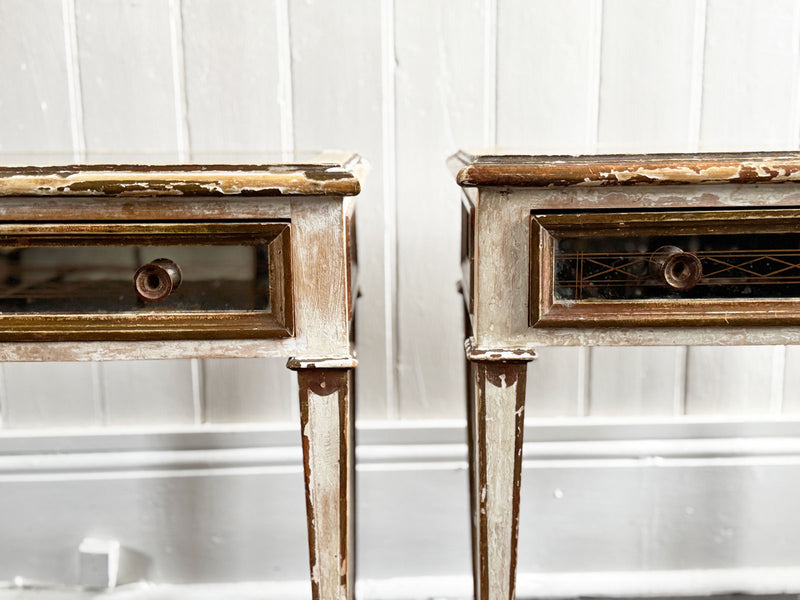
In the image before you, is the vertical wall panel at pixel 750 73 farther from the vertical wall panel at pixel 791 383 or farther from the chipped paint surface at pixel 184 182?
the chipped paint surface at pixel 184 182

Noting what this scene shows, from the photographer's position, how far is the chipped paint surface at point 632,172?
593 millimetres

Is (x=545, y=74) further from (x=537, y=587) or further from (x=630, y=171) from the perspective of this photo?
(x=537, y=587)

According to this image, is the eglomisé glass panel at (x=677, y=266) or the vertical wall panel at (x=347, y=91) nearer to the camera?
the eglomisé glass panel at (x=677, y=266)

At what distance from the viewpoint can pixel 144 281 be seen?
2.01ft

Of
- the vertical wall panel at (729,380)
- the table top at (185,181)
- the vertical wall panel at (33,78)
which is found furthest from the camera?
the vertical wall panel at (729,380)

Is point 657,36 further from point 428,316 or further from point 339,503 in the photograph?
point 339,503

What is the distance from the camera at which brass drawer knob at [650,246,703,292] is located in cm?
61

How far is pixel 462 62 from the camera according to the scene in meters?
1.03

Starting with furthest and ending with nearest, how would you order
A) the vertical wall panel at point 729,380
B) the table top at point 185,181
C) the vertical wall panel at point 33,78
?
the vertical wall panel at point 729,380 < the vertical wall panel at point 33,78 < the table top at point 185,181

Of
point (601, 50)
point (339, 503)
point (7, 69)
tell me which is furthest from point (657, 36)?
point (7, 69)

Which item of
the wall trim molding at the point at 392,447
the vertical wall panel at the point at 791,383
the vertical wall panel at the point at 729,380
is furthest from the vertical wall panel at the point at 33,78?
the vertical wall panel at the point at 791,383

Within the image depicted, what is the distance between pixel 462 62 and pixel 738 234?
0.54m

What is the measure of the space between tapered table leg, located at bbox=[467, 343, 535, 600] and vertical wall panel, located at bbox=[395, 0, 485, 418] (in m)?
0.42

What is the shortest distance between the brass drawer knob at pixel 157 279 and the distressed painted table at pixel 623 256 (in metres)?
0.26
